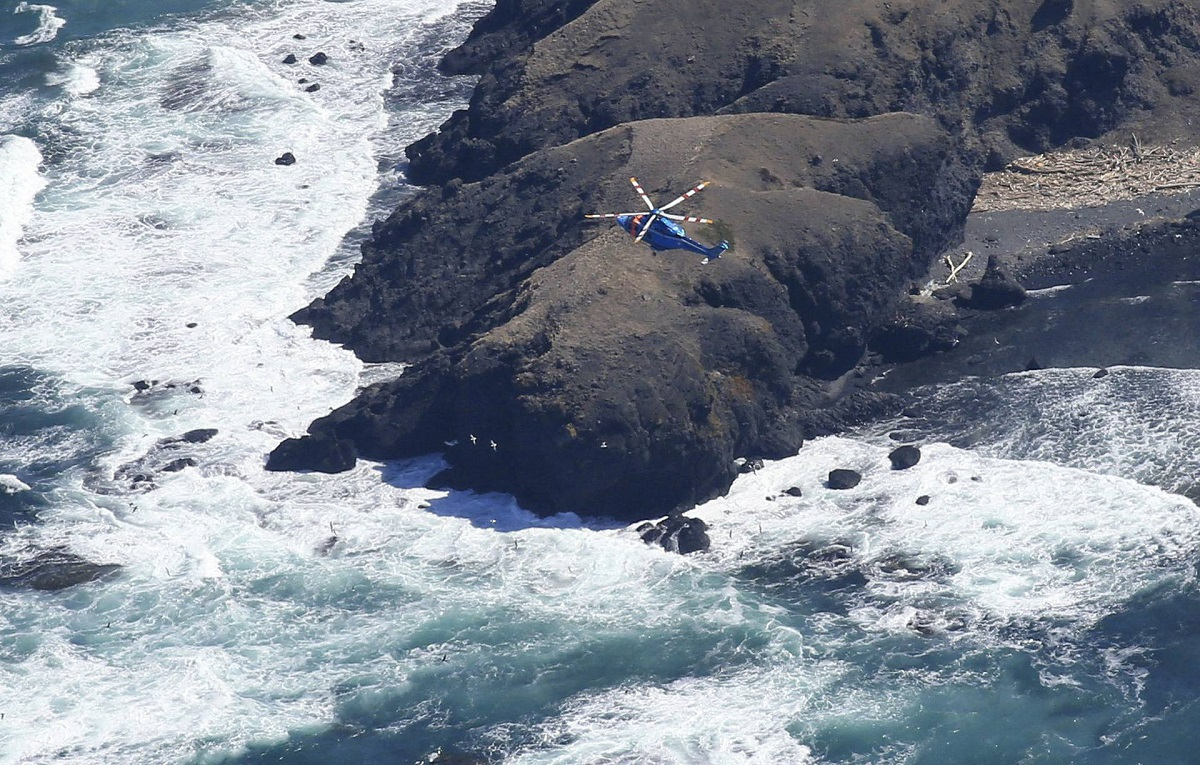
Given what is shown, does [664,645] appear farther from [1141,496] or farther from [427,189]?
[427,189]

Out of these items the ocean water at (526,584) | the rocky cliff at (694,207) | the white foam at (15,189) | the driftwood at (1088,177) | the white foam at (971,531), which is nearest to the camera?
the ocean water at (526,584)

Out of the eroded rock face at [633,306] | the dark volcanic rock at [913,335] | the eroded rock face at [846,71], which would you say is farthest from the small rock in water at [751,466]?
the eroded rock face at [846,71]

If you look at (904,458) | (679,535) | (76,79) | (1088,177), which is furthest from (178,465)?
(1088,177)

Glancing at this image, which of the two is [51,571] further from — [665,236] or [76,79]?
[76,79]

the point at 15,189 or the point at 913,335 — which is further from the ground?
the point at 913,335

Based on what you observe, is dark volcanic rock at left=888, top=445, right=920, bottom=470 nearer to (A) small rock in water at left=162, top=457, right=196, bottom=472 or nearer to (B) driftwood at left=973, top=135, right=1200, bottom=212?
(B) driftwood at left=973, top=135, right=1200, bottom=212

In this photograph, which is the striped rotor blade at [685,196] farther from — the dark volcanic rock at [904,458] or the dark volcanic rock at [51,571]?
the dark volcanic rock at [51,571]

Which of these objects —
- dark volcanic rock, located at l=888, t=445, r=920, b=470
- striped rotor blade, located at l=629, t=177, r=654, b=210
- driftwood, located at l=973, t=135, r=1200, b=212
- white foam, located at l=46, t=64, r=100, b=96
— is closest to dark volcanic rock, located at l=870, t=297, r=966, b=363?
dark volcanic rock, located at l=888, t=445, r=920, b=470

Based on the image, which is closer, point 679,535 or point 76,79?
point 679,535
